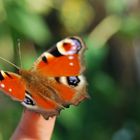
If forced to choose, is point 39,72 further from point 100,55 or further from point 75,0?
point 75,0

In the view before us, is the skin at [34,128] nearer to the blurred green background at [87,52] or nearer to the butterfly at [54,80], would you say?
the butterfly at [54,80]

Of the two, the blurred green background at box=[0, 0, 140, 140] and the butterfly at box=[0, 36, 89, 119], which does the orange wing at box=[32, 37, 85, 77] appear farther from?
the blurred green background at box=[0, 0, 140, 140]

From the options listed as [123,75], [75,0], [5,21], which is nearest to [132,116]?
[123,75]

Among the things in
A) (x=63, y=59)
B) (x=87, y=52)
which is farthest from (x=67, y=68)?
(x=87, y=52)

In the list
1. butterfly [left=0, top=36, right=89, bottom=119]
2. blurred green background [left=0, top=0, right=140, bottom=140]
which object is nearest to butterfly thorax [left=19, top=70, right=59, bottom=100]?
butterfly [left=0, top=36, right=89, bottom=119]

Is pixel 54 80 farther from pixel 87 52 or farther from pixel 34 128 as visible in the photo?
pixel 87 52

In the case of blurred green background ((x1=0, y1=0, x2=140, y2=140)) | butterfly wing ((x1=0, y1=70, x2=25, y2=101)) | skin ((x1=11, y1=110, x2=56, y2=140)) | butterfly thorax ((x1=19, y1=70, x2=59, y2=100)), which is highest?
butterfly wing ((x1=0, y1=70, x2=25, y2=101))
